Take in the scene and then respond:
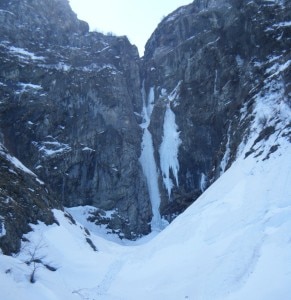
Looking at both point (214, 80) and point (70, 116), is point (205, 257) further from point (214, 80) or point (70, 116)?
point (70, 116)

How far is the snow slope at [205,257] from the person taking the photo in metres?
11.8

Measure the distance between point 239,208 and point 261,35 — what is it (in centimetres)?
2763

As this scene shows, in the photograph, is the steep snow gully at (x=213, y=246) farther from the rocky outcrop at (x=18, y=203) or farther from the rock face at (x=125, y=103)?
the rock face at (x=125, y=103)

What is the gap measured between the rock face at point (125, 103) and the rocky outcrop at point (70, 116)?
0.42 ft

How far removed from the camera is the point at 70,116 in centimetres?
5175

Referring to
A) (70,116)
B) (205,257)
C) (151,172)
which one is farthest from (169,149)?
(205,257)

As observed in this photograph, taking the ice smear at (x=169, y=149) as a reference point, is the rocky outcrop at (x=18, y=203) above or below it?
below

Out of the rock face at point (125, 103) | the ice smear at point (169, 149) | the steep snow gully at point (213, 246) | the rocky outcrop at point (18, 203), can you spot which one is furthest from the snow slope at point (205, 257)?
the ice smear at point (169, 149)

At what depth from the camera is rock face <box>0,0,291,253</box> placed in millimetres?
41812

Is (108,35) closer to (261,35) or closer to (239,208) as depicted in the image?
(261,35)

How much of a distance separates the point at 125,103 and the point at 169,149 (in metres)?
10.8

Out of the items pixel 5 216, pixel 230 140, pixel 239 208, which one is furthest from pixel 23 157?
pixel 239 208

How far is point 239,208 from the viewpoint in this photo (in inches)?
678

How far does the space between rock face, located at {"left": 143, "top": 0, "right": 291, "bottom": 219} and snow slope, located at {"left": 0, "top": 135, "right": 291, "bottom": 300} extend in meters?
10.6
